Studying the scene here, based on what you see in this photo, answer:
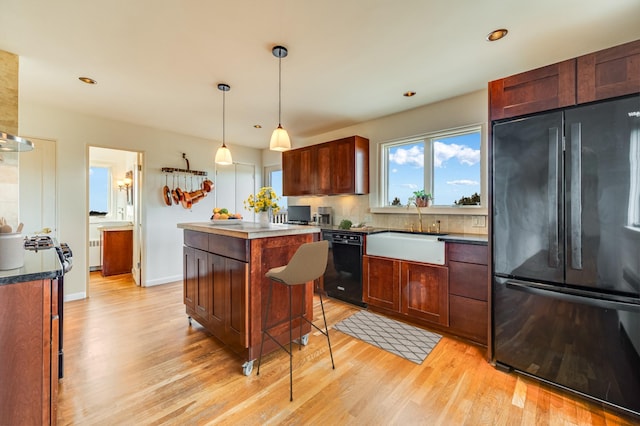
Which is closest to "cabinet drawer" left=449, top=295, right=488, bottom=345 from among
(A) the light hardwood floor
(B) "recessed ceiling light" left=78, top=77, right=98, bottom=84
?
(A) the light hardwood floor

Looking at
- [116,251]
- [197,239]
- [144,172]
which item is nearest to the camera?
[197,239]

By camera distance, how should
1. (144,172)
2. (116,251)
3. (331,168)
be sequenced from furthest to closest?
(116,251) < (144,172) < (331,168)

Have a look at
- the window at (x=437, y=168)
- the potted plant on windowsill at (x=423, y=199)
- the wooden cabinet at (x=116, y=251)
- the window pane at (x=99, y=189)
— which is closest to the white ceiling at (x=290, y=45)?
the window at (x=437, y=168)

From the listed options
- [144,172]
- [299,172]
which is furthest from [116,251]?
[299,172]

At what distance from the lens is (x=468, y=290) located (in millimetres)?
2549

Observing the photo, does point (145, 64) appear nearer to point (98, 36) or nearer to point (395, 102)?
point (98, 36)

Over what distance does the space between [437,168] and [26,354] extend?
384 centimetres

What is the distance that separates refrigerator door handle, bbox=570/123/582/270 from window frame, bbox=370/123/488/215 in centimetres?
124

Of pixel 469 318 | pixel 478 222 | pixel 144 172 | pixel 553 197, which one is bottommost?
pixel 469 318

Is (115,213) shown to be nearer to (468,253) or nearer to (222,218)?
(222,218)

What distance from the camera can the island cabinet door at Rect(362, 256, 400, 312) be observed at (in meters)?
3.05

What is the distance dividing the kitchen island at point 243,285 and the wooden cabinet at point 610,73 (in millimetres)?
2199

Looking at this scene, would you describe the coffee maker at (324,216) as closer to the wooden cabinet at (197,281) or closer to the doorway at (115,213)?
the wooden cabinet at (197,281)

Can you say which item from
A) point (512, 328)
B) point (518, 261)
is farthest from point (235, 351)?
point (518, 261)
